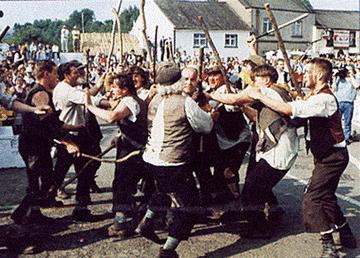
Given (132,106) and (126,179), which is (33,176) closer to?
(126,179)

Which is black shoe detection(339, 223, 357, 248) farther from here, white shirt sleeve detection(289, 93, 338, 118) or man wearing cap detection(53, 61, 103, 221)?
man wearing cap detection(53, 61, 103, 221)

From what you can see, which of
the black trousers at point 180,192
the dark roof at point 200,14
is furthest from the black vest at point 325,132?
the dark roof at point 200,14

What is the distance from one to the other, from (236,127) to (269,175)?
0.96 m

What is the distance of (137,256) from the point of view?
5.26 metres

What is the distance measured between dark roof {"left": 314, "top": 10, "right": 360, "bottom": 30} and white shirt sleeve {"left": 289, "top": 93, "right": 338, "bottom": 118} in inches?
2333

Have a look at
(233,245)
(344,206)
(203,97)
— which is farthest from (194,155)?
(344,206)

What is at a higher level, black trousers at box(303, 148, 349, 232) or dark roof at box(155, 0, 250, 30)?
dark roof at box(155, 0, 250, 30)

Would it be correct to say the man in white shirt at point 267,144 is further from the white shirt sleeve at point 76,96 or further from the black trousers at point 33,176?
the black trousers at point 33,176

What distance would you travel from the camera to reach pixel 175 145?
193 inches

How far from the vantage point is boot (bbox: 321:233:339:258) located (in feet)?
16.3

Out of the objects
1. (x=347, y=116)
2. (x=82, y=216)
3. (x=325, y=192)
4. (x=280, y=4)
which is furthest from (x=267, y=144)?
(x=280, y=4)

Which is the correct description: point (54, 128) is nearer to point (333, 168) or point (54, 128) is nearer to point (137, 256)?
point (137, 256)

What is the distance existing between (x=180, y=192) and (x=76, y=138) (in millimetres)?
1890

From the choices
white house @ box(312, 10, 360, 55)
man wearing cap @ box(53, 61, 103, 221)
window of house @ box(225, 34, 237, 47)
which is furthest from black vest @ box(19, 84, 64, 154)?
white house @ box(312, 10, 360, 55)
